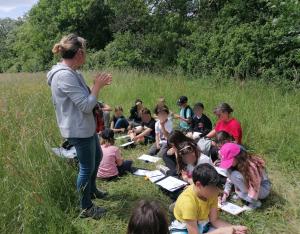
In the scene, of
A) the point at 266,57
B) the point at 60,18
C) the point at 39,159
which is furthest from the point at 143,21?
the point at 39,159

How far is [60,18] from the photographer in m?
28.2

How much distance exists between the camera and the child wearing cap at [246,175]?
4376mm

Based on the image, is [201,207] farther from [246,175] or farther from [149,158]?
[149,158]

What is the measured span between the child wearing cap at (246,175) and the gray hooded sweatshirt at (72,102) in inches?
67.6

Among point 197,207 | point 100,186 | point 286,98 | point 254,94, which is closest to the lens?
point 197,207

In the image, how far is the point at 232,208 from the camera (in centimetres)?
431

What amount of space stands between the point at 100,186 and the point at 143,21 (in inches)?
589

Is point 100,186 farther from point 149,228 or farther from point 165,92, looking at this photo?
point 165,92

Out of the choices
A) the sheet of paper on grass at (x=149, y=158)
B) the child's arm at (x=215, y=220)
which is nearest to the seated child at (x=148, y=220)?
the child's arm at (x=215, y=220)

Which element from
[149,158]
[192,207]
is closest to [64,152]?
[192,207]

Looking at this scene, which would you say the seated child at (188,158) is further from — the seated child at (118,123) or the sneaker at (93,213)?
the seated child at (118,123)

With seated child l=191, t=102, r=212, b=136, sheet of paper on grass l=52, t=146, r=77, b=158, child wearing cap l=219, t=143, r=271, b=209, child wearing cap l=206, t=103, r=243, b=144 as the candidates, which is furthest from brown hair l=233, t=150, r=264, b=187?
seated child l=191, t=102, r=212, b=136

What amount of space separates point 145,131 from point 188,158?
2.87 m

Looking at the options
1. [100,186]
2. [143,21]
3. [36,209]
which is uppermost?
[143,21]
